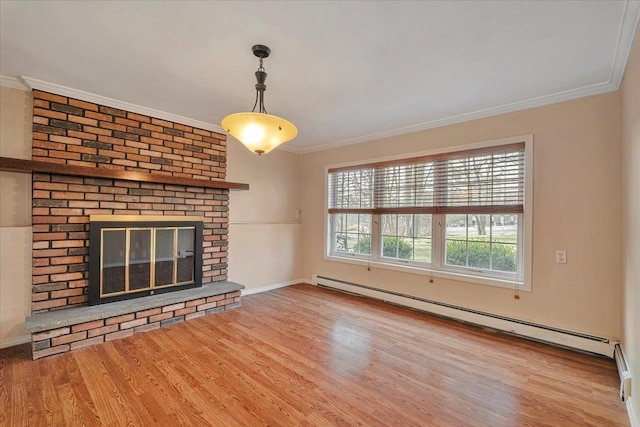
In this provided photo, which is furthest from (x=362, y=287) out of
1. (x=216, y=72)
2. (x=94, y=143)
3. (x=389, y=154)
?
(x=94, y=143)

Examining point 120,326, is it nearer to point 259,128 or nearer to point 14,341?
point 14,341

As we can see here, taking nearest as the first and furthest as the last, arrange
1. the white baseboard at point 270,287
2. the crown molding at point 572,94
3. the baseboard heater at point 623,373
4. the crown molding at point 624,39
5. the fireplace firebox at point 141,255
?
1. the crown molding at point 624,39
2. the crown molding at point 572,94
3. the baseboard heater at point 623,373
4. the fireplace firebox at point 141,255
5. the white baseboard at point 270,287

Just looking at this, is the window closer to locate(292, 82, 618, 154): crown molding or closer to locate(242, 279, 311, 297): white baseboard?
locate(292, 82, 618, 154): crown molding

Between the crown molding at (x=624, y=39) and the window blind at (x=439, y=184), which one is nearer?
the crown molding at (x=624, y=39)

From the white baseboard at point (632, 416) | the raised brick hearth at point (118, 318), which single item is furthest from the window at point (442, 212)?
the raised brick hearth at point (118, 318)

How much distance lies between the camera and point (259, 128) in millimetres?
2102

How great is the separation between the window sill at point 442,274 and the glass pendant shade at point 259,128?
Answer: 258 centimetres

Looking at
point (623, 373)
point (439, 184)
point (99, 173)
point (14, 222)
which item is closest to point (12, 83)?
point (99, 173)

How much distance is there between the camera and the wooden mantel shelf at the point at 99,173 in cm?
262

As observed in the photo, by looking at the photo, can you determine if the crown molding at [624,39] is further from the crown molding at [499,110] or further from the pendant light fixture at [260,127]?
the pendant light fixture at [260,127]

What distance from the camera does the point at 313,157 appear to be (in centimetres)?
525

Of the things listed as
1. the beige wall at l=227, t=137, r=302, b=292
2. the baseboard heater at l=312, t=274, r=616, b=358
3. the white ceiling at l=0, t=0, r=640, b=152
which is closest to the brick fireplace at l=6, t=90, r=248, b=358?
the white ceiling at l=0, t=0, r=640, b=152

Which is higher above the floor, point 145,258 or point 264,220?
point 264,220

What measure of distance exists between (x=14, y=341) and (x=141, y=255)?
125 centimetres
